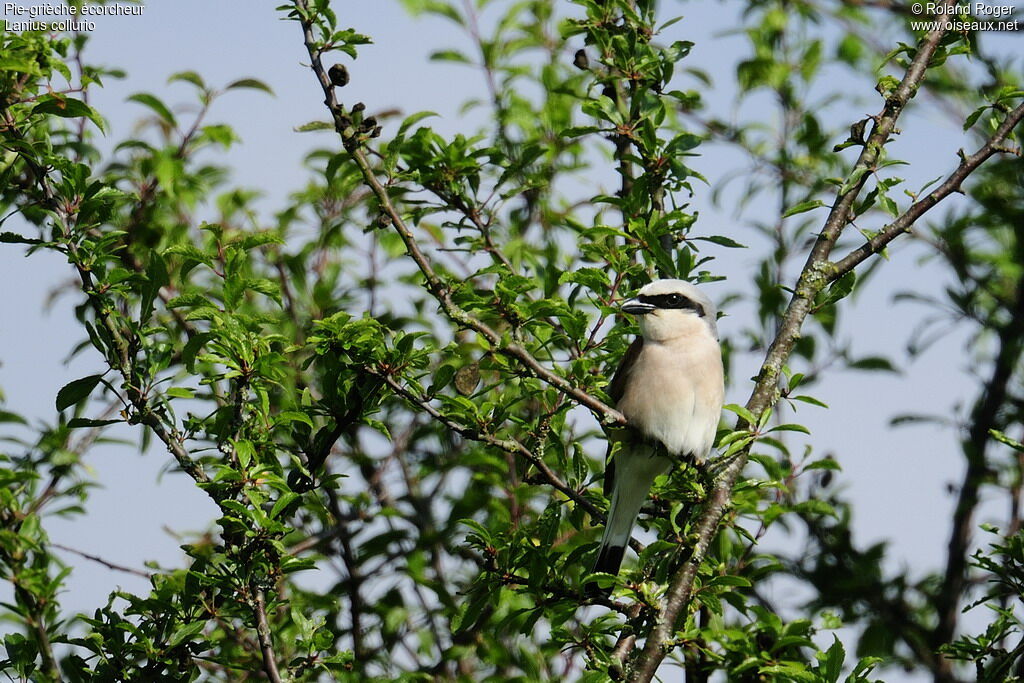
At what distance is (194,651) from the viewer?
4254 millimetres

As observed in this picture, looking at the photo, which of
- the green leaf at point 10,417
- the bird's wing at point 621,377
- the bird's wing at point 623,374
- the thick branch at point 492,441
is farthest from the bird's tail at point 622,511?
the green leaf at point 10,417

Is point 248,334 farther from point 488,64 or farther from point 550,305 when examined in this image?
point 488,64

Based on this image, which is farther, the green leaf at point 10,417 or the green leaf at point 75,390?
the green leaf at point 10,417

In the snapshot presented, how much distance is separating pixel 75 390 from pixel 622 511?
7.76ft

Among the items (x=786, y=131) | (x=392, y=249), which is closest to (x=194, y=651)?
(x=392, y=249)

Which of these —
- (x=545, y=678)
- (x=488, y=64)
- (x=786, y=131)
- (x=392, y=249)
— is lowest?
(x=545, y=678)

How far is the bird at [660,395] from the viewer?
503 cm

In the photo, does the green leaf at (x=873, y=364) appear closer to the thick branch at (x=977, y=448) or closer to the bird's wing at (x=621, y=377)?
the thick branch at (x=977, y=448)

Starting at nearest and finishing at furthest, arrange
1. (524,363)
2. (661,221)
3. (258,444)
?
(524,363)
(258,444)
(661,221)

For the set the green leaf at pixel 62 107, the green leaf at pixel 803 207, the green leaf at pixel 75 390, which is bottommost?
the green leaf at pixel 75 390

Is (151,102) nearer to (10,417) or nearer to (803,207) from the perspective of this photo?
(10,417)

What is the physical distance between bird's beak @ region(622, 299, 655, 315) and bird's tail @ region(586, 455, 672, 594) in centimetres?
77

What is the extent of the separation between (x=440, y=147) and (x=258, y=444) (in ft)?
5.22

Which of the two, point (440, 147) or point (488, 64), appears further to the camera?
point (488, 64)
